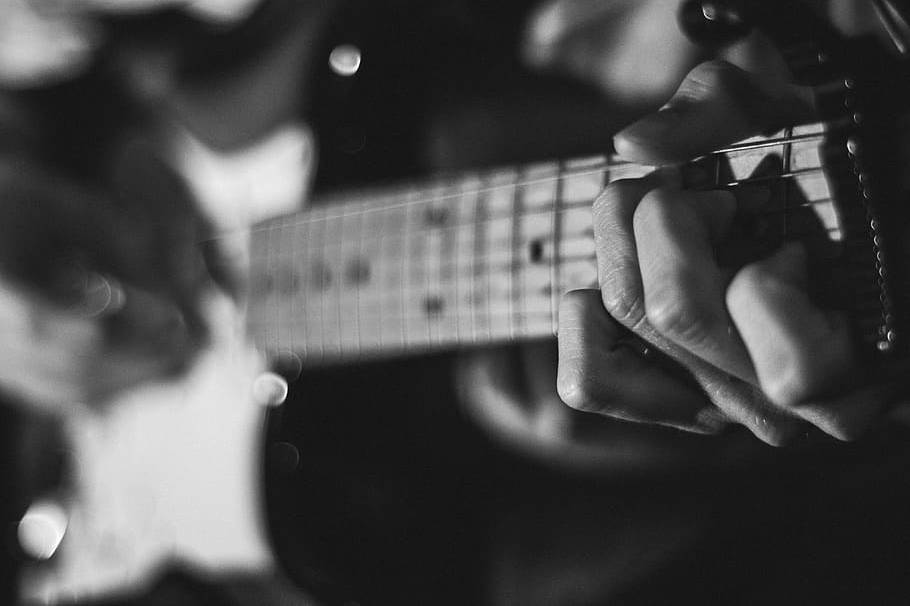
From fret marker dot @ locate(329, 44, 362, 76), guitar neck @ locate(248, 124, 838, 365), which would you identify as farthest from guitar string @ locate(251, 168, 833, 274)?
fret marker dot @ locate(329, 44, 362, 76)

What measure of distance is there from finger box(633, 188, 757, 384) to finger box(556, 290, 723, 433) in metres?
0.02

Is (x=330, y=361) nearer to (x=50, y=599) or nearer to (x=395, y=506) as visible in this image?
(x=395, y=506)

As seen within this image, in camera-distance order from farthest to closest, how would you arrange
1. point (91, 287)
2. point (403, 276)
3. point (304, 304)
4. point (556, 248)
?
1. point (91, 287)
2. point (304, 304)
3. point (403, 276)
4. point (556, 248)

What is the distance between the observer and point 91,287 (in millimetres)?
717

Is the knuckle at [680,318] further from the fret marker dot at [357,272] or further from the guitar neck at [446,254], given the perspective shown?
the fret marker dot at [357,272]

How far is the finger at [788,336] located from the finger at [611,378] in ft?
0.11

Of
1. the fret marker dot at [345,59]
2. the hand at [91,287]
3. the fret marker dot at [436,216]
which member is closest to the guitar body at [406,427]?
the fret marker dot at [345,59]

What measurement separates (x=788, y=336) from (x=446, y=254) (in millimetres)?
220

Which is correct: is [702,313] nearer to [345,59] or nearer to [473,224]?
[473,224]

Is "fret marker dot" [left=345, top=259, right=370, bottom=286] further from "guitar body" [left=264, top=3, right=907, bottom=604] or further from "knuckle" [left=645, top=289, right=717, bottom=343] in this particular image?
"knuckle" [left=645, top=289, right=717, bottom=343]

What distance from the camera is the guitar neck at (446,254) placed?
0.26 metres

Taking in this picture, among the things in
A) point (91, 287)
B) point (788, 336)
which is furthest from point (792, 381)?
point (91, 287)

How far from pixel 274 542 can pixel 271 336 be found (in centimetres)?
20

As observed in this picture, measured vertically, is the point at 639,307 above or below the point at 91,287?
above
